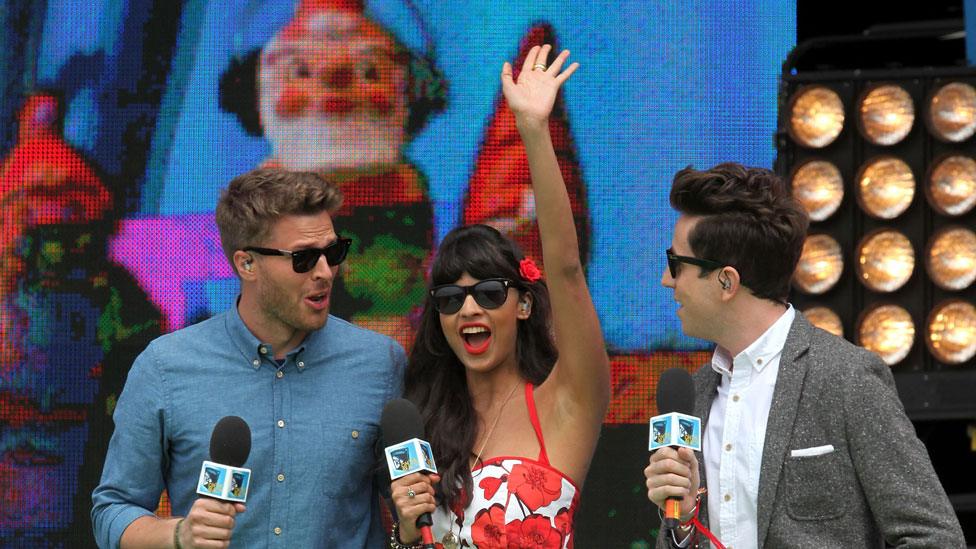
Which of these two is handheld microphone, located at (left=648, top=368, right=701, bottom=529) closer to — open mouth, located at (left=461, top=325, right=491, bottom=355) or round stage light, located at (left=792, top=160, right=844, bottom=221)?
open mouth, located at (left=461, top=325, right=491, bottom=355)

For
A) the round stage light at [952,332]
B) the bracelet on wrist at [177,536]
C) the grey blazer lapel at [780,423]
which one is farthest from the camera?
the round stage light at [952,332]

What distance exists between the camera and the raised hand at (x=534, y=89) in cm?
370

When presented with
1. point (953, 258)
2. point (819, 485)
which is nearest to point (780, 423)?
point (819, 485)

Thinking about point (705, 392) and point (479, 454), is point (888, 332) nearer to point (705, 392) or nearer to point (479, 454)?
point (705, 392)

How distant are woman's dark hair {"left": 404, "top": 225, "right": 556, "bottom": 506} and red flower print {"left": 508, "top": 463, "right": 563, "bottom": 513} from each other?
14cm

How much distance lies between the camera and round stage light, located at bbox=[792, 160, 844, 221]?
5020 millimetres

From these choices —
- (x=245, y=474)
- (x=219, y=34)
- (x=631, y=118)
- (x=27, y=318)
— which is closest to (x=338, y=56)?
(x=219, y=34)

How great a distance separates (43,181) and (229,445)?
2.49m

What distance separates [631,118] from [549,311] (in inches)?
49.6

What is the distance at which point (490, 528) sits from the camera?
378 cm

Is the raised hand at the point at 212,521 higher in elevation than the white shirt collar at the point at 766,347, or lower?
lower

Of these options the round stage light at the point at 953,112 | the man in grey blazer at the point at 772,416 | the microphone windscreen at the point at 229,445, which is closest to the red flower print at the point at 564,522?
the man in grey blazer at the point at 772,416

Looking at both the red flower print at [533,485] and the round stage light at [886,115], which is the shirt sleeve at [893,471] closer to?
the red flower print at [533,485]

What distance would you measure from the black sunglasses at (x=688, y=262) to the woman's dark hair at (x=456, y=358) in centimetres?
55
